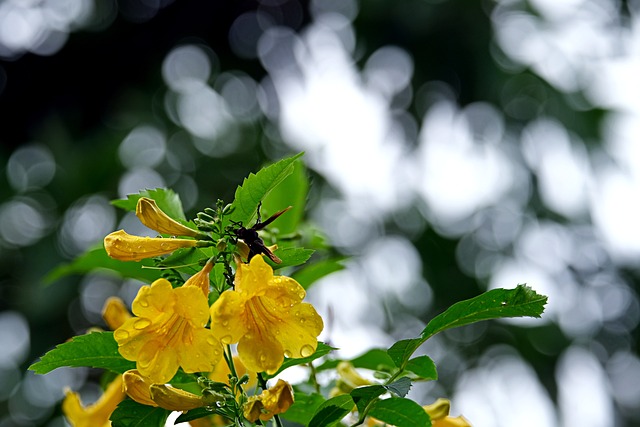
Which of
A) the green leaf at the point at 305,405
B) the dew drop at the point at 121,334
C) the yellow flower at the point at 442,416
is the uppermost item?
the dew drop at the point at 121,334

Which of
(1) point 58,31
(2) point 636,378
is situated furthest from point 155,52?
(2) point 636,378

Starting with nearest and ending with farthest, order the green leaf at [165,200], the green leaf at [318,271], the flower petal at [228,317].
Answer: the flower petal at [228,317] < the green leaf at [165,200] < the green leaf at [318,271]

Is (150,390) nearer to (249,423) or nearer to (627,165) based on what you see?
(249,423)

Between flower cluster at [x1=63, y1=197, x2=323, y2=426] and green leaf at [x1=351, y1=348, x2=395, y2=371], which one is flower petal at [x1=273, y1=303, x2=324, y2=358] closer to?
flower cluster at [x1=63, y1=197, x2=323, y2=426]

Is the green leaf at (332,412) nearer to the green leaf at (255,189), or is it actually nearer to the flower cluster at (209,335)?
the flower cluster at (209,335)

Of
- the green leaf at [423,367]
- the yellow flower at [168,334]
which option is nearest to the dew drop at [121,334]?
the yellow flower at [168,334]

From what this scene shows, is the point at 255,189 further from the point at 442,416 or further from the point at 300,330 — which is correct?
the point at 442,416
